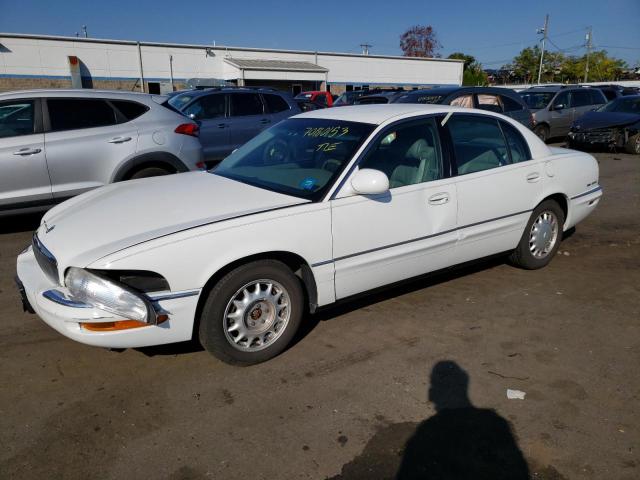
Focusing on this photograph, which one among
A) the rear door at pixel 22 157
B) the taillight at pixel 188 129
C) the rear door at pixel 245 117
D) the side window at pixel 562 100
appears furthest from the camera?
the side window at pixel 562 100

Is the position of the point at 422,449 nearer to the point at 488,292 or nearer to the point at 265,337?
the point at 265,337

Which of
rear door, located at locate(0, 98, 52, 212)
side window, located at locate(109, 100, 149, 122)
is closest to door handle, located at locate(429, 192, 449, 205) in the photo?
side window, located at locate(109, 100, 149, 122)

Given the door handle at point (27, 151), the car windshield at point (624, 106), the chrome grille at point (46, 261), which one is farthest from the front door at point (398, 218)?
the car windshield at point (624, 106)

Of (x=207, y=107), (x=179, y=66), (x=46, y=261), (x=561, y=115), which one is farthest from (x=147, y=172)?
(x=179, y=66)

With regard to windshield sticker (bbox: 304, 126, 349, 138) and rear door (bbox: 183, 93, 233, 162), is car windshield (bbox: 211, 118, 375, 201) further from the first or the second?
rear door (bbox: 183, 93, 233, 162)

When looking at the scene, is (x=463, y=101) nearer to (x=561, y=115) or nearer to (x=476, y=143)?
(x=561, y=115)

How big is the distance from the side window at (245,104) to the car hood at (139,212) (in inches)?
253

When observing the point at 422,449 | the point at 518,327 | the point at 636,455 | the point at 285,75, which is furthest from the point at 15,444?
the point at 285,75

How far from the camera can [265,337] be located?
3.39 meters

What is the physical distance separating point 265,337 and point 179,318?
626mm

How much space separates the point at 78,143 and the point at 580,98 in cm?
1478

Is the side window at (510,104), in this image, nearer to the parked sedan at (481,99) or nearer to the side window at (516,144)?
the parked sedan at (481,99)

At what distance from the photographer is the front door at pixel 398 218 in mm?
3543

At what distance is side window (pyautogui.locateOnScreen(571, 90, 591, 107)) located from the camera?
15.5m
